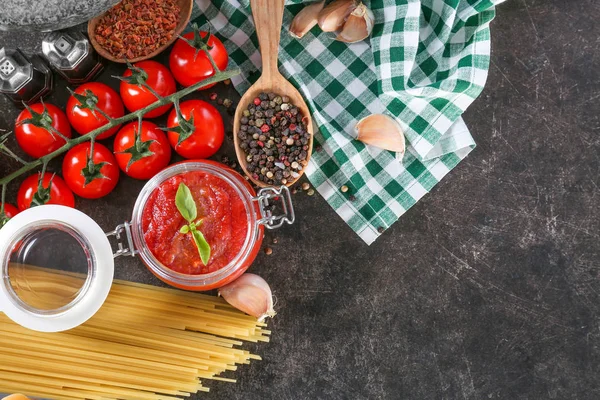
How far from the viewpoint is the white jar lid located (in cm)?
130

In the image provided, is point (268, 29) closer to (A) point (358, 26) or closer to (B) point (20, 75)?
(A) point (358, 26)

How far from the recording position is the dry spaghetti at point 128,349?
1.38m

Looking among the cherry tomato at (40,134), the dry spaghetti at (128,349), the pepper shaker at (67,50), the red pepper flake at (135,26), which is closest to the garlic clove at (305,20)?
the red pepper flake at (135,26)

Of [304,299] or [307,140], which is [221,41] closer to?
[307,140]

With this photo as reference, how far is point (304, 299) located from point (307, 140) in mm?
419

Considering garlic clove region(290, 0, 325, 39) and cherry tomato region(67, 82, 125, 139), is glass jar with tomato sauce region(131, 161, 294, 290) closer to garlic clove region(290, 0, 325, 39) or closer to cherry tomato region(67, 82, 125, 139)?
cherry tomato region(67, 82, 125, 139)

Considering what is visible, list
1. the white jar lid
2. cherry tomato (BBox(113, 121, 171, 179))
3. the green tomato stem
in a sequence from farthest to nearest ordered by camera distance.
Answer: cherry tomato (BBox(113, 121, 171, 179)), the green tomato stem, the white jar lid

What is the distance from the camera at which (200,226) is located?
4.60 feet

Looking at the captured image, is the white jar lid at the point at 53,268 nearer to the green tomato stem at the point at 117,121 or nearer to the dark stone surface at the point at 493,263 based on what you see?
the green tomato stem at the point at 117,121

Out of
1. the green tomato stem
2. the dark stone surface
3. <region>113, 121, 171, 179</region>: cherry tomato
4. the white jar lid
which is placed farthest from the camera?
the dark stone surface

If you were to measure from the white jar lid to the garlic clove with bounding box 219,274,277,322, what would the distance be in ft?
1.06

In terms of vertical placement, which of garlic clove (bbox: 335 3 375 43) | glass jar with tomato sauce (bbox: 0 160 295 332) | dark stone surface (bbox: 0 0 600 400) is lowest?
dark stone surface (bbox: 0 0 600 400)

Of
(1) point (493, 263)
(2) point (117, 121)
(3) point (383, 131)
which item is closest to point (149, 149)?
(2) point (117, 121)

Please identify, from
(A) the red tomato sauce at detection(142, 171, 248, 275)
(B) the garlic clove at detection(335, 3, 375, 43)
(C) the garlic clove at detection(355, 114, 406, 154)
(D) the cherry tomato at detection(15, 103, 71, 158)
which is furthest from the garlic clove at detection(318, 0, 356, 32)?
(D) the cherry tomato at detection(15, 103, 71, 158)
